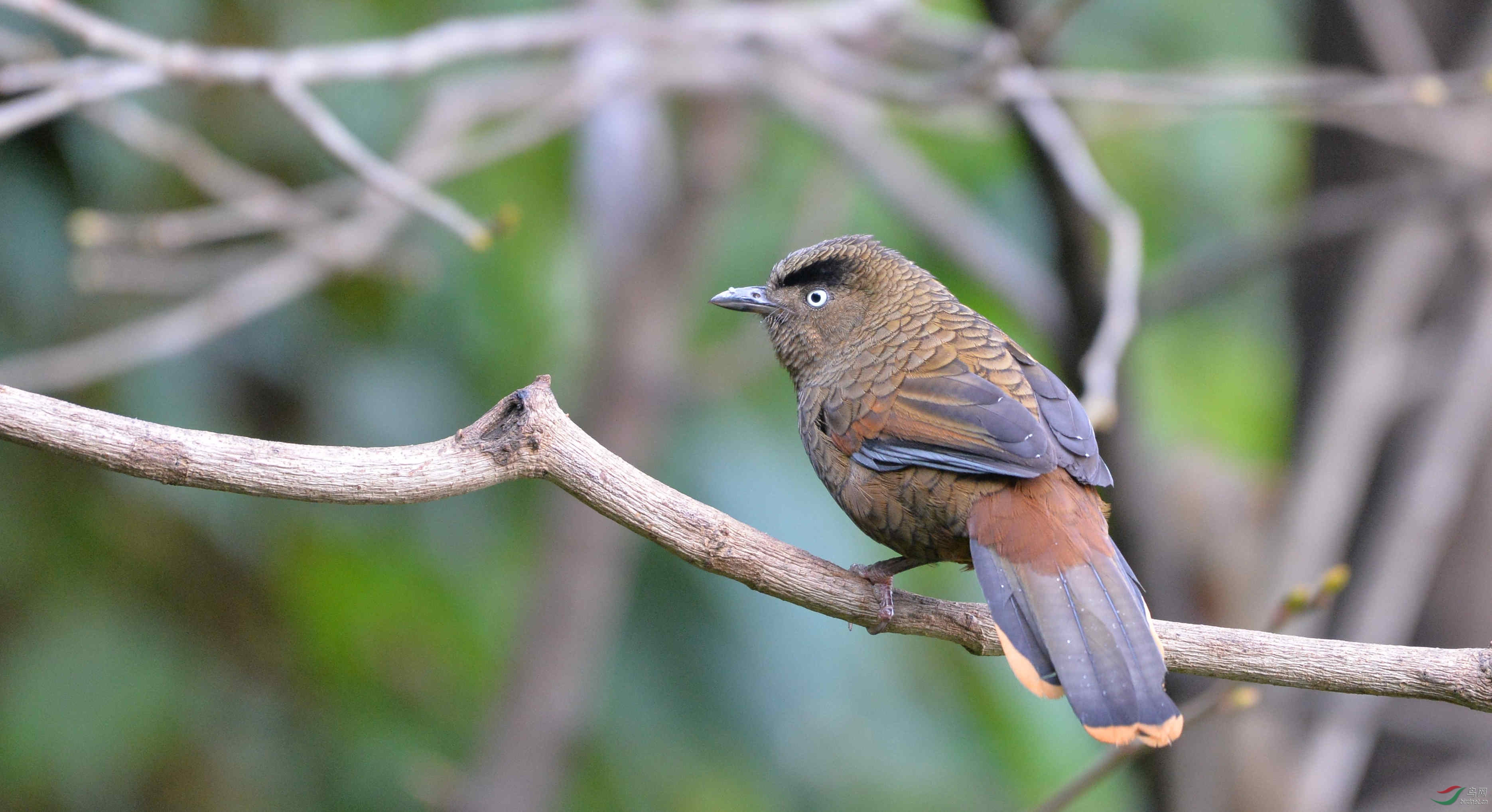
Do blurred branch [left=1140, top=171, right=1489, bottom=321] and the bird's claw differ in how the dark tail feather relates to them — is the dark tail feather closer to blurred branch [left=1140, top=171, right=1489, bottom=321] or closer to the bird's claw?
the bird's claw

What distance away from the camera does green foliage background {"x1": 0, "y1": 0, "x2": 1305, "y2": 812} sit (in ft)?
15.5

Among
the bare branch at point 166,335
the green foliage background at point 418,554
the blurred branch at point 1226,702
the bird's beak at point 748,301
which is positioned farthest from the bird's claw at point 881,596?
the bare branch at point 166,335

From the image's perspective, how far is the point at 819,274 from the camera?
336 cm

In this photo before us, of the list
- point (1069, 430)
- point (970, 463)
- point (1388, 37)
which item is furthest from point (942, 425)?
point (1388, 37)

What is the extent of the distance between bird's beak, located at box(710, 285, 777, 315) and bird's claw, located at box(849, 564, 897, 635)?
3.46 ft

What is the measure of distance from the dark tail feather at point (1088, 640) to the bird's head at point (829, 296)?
95 centimetres

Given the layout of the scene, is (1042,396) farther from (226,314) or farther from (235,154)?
(235,154)

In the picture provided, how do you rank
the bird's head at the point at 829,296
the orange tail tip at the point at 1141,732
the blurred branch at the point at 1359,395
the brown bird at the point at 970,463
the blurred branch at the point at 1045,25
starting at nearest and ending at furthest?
the orange tail tip at the point at 1141,732 < the brown bird at the point at 970,463 < the bird's head at the point at 829,296 < the blurred branch at the point at 1045,25 < the blurred branch at the point at 1359,395

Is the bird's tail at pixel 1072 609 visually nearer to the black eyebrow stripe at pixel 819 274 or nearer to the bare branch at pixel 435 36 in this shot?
the black eyebrow stripe at pixel 819 274

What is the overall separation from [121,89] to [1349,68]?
5.31 m

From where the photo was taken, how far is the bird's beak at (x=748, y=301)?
3.37 metres

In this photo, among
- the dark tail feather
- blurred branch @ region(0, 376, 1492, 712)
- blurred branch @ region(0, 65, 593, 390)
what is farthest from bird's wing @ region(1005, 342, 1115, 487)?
blurred branch @ region(0, 65, 593, 390)

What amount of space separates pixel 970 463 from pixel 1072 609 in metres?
0.37

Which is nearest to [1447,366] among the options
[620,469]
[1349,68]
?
[1349,68]
